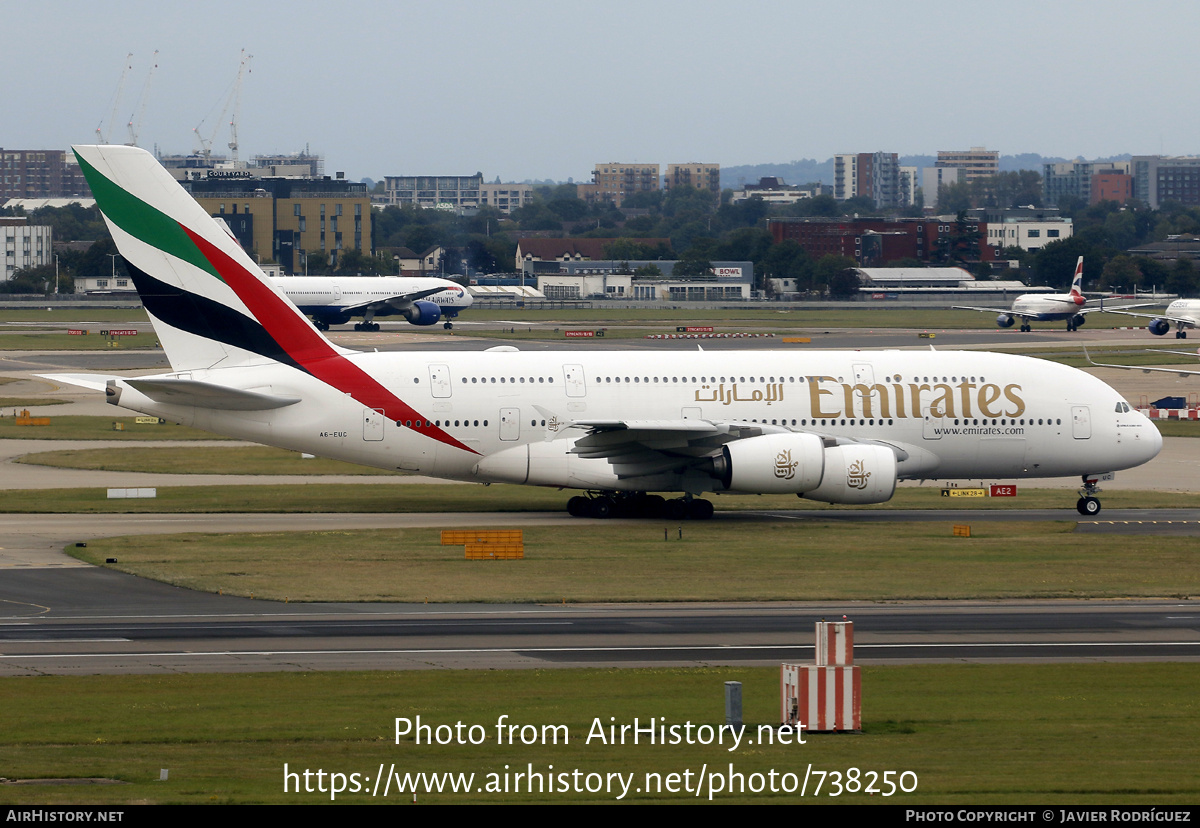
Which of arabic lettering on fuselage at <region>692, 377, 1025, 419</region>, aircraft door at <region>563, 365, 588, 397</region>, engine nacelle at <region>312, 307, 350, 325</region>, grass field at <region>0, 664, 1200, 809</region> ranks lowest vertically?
grass field at <region>0, 664, 1200, 809</region>

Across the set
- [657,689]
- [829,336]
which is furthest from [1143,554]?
[829,336]

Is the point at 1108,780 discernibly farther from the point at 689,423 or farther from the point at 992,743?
the point at 689,423

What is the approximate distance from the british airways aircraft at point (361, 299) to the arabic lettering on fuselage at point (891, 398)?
330 feet

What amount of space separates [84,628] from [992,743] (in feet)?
60.3

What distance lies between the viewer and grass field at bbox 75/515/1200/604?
113ft

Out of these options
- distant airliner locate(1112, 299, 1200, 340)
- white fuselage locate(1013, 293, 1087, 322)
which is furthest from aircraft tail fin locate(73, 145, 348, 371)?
white fuselage locate(1013, 293, 1087, 322)

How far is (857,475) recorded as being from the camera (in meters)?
Answer: 43.6

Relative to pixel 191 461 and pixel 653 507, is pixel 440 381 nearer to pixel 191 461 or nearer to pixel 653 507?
pixel 653 507

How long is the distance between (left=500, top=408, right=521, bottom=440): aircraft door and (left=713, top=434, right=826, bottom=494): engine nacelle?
21.0ft

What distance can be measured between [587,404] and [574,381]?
35.0 inches

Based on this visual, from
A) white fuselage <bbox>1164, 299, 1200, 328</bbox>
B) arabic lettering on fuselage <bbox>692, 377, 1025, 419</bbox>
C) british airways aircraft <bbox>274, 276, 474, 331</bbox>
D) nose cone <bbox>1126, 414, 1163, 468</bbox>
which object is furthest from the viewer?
british airways aircraft <bbox>274, 276, 474, 331</bbox>

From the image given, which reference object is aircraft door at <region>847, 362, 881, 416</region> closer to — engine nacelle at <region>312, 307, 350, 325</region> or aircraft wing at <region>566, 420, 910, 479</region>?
aircraft wing at <region>566, 420, 910, 479</region>

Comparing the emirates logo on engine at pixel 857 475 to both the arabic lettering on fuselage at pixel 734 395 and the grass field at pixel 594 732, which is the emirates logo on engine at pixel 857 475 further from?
the grass field at pixel 594 732

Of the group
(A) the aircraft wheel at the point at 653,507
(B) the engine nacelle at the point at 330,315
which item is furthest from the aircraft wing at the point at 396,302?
(A) the aircraft wheel at the point at 653,507
